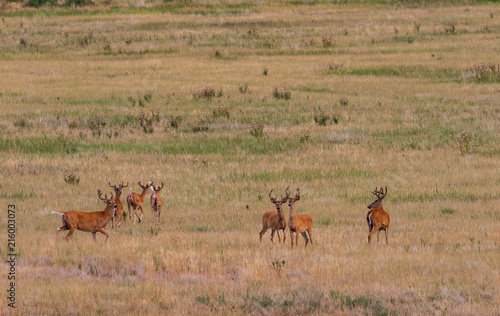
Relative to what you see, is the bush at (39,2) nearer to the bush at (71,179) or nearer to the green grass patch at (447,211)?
the bush at (71,179)

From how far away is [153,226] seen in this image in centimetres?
1492

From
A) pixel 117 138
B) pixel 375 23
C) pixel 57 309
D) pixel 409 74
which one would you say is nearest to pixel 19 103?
pixel 117 138

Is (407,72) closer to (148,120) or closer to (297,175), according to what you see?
(148,120)

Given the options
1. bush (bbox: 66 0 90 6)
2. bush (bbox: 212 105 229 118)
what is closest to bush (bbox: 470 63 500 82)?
bush (bbox: 212 105 229 118)

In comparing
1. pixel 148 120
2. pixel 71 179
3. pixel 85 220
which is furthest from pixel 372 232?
pixel 148 120

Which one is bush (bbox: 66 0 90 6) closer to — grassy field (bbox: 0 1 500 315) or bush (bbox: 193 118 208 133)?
grassy field (bbox: 0 1 500 315)

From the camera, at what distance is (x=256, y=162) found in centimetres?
2208

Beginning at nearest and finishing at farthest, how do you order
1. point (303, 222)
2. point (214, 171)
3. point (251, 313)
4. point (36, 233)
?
point (251, 313), point (303, 222), point (36, 233), point (214, 171)

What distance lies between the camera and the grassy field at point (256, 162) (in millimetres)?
10180

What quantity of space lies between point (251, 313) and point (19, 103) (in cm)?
2615

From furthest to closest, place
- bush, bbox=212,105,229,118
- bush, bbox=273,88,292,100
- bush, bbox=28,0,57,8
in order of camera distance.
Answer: bush, bbox=28,0,57,8 → bush, bbox=273,88,292,100 → bush, bbox=212,105,229,118

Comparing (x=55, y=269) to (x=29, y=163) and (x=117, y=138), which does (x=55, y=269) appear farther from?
(x=117, y=138)

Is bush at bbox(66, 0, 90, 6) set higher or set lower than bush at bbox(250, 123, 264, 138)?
higher

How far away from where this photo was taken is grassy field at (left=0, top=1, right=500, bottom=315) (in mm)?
10180
